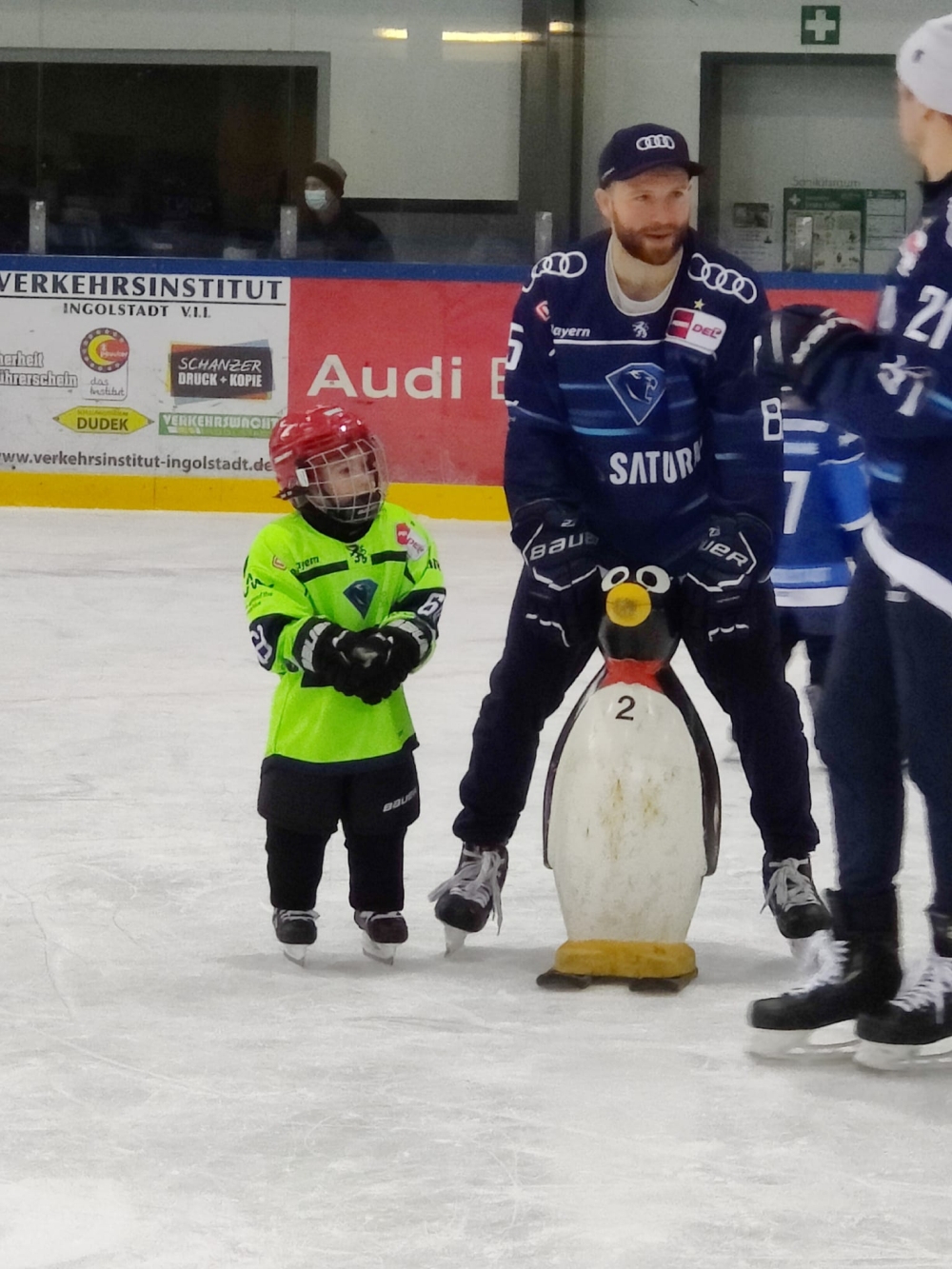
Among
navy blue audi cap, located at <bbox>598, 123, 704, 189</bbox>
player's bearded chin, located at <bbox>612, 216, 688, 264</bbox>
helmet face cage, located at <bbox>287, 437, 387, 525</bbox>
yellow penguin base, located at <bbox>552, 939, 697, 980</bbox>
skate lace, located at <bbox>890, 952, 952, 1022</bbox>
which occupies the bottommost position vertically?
yellow penguin base, located at <bbox>552, 939, 697, 980</bbox>

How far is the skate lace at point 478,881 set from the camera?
268 cm

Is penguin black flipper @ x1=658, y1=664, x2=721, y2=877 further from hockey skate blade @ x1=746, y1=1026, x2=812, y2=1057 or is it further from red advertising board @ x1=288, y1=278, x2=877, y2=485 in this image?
red advertising board @ x1=288, y1=278, x2=877, y2=485

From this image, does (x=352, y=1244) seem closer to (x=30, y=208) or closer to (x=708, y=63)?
(x=30, y=208)

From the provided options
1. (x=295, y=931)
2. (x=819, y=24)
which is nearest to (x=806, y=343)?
(x=295, y=931)

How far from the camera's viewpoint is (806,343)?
2.14 metres

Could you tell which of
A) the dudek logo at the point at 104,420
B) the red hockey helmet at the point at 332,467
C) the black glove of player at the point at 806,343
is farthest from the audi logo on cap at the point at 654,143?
the dudek logo at the point at 104,420

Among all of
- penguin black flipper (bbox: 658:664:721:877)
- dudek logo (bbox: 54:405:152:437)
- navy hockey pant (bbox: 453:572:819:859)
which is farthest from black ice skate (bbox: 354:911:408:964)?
dudek logo (bbox: 54:405:152:437)

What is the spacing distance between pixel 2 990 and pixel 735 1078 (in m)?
0.94

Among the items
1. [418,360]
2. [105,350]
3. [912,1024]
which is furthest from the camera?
[105,350]

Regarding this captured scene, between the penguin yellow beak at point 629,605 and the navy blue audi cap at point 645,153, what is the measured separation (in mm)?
525

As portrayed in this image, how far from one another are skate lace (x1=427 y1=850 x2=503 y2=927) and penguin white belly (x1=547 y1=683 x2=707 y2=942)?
6.4 inches

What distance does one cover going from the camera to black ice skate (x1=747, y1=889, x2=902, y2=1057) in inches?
89.0

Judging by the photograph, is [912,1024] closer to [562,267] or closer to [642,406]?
[642,406]

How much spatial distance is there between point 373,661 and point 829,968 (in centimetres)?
67
